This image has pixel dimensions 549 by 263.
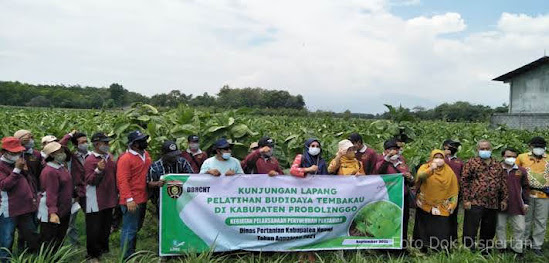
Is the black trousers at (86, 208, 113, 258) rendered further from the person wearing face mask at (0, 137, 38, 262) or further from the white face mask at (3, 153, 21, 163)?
the white face mask at (3, 153, 21, 163)

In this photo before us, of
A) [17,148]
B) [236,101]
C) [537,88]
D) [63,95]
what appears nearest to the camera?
[17,148]

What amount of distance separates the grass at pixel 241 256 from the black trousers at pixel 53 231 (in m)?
0.12

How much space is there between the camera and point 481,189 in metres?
5.62

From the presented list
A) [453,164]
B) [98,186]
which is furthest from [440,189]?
[98,186]

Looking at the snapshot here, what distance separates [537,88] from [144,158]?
2595 centimetres

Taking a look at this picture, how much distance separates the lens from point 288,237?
17.4 ft

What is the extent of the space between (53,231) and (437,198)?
4864mm

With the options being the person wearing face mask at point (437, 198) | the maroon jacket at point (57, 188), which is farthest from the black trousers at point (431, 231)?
the maroon jacket at point (57, 188)

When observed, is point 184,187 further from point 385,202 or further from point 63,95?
point 63,95

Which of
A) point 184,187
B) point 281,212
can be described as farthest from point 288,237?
point 184,187

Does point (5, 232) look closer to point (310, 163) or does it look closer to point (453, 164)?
point (310, 163)

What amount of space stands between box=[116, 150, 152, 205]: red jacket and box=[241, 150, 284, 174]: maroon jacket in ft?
4.61

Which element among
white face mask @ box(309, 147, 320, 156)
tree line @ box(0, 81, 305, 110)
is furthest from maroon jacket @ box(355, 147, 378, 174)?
tree line @ box(0, 81, 305, 110)

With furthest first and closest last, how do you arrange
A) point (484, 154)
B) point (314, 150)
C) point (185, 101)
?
point (185, 101)
point (484, 154)
point (314, 150)
